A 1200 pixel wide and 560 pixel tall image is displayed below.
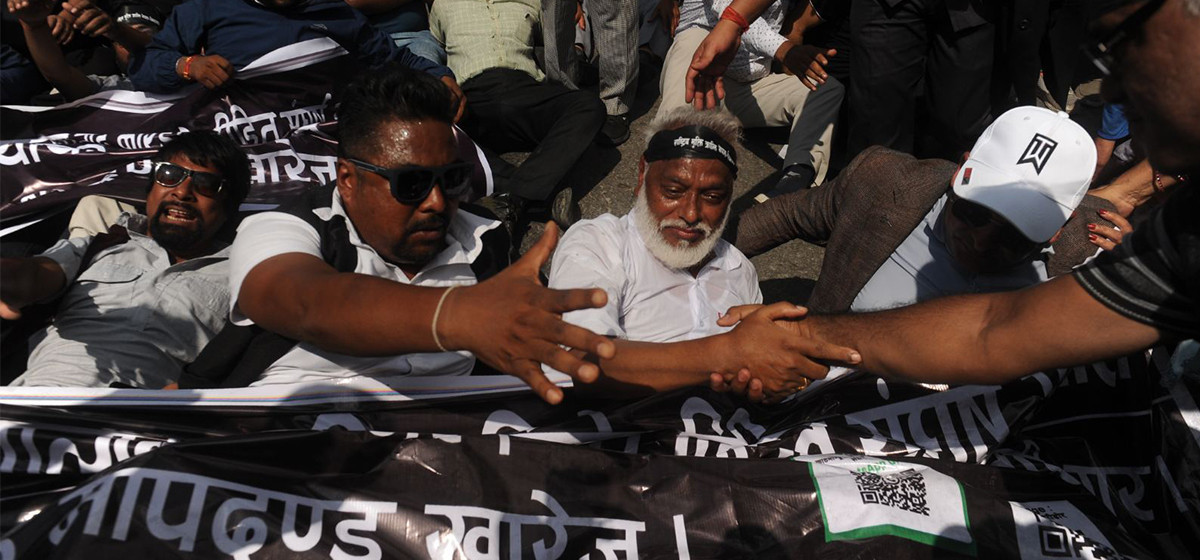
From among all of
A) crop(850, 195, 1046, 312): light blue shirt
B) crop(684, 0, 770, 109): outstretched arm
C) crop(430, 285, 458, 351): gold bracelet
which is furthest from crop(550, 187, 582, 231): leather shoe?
crop(430, 285, 458, 351): gold bracelet

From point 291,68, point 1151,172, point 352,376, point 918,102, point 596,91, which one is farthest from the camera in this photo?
point 596,91

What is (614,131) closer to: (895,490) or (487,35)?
(487,35)

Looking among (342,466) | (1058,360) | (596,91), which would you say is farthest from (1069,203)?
(596,91)

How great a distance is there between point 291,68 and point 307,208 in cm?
254

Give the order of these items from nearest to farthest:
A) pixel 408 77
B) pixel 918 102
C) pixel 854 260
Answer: pixel 408 77 → pixel 854 260 → pixel 918 102

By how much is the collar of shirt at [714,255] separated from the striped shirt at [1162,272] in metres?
1.78

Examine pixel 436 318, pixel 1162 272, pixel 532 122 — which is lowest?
pixel 532 122

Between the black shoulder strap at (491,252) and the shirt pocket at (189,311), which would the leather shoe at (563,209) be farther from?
the shirt pocket at (189,311)

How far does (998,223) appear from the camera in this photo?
341 centimetres

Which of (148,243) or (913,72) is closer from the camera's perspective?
(148,243)

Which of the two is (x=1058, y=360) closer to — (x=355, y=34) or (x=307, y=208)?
(x=307, y=208)

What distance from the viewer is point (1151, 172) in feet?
15.7


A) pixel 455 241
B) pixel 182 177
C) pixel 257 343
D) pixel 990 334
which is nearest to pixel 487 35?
pixel 182 177

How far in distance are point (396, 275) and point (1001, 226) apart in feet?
8.01
